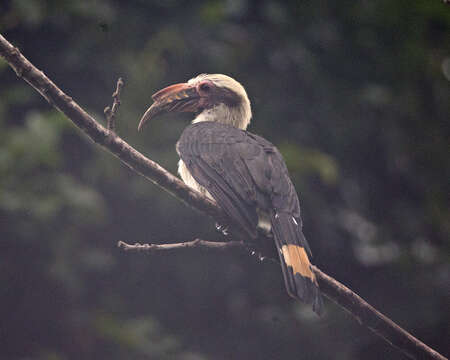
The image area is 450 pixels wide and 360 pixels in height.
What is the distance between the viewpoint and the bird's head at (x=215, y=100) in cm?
280

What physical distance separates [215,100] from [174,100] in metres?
0.30

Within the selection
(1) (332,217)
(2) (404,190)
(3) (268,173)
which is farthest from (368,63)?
(3) (268,173)

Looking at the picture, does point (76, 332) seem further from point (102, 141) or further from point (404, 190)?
point (404, 190)

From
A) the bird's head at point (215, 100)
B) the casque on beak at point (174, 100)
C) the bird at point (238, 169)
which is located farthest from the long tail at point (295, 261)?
the bird's head at point (215, 100)

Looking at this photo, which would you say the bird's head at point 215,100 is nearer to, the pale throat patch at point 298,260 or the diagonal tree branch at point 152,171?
the diagonal tree branch at point 152,171

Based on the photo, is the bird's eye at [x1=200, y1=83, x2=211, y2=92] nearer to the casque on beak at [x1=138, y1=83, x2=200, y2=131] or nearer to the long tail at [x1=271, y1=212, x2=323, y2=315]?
the casque on beak at [x1=138, y1=83, x2=200, y2=131]

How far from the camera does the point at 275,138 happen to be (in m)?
3.17

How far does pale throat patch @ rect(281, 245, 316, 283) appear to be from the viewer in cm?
187

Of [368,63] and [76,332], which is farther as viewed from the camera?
[368,63]

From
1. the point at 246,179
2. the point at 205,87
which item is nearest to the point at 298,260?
the point at 246,179

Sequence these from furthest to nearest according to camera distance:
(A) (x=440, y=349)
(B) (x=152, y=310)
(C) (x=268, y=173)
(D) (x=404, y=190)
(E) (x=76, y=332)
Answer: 1. (D) (x=404, y=190)
2. (B) (x=152, y=310)
3. (E) (x=76, y=332)
4. (A) (x=440, y=349)
5. (C) (x=268, y=173)

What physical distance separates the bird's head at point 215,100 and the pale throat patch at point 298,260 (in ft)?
3.25

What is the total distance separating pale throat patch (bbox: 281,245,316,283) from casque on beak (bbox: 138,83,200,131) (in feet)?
2.83

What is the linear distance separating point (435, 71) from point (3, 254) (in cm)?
255
